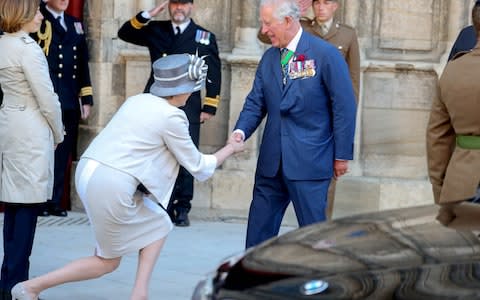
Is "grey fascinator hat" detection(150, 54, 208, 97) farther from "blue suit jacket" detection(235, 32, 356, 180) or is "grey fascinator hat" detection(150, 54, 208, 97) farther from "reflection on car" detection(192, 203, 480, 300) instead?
"reflection on car" detection(192, 203, 480, 300)

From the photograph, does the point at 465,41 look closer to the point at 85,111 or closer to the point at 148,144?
the point at 148,144

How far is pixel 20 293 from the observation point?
6.71 meters

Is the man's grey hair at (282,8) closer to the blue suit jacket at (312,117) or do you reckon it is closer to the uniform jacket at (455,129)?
the blue suit jacket at (312,117)

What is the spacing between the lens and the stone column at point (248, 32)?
35.6 ft

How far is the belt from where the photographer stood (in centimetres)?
659

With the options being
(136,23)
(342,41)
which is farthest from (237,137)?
(136,23)

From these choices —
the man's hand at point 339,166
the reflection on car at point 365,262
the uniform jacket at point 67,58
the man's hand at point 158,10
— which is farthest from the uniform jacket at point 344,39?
the reflection on car at point 365,262

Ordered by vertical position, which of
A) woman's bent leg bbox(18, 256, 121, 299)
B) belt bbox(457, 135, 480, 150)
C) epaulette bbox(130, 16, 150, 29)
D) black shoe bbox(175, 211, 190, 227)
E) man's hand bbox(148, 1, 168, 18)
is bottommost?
black shoe bbox(175, 211, 190, 227)

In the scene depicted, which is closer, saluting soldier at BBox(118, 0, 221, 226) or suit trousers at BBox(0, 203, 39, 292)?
suit trousers at BBox(0, 203, 39, 292)

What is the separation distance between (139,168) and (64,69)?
4487 mm

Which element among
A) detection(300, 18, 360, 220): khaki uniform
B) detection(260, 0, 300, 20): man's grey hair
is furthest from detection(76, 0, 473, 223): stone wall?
detection(260, 0, 300, 20): man's grey hair

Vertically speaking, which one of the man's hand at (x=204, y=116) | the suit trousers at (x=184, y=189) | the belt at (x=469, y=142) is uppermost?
the belt at (x=469, y=142)

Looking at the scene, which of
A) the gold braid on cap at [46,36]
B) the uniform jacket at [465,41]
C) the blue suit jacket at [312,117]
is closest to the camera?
the blue suit jacket at [312,117]

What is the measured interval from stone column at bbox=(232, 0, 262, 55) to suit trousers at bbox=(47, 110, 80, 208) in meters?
1.48
